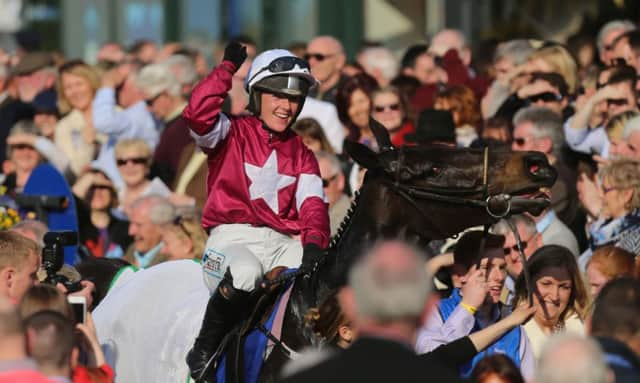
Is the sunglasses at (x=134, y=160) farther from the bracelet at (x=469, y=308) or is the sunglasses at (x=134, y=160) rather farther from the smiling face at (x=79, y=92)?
the bracelet at (x=469, y=308)

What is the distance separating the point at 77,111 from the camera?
14469 mm

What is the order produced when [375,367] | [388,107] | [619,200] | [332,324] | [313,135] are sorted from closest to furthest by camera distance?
[375,367], [332,324], [619,200], [313,135], [388,107]

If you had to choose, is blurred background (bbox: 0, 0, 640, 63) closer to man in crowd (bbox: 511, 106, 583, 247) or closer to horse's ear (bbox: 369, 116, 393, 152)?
man in crowd (bbox: 511, 106, 583, 247)

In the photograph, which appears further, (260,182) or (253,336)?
(260,182)

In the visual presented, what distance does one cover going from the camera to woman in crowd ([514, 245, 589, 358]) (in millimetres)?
8352

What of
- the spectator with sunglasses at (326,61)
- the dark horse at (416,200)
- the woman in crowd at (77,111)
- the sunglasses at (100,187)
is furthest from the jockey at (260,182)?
the woman in crowd at (77,111)

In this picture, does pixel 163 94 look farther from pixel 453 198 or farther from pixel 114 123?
pixel 453 198

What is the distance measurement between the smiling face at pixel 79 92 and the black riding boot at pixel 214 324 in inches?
272

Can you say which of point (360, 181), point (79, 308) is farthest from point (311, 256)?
point (360, 181)

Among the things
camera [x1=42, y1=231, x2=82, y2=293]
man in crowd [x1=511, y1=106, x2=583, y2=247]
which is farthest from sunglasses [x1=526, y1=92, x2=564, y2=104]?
camera [x1=42, y1=231, x2=82, y2=293]

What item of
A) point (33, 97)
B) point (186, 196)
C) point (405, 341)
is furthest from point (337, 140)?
point (405, 341)

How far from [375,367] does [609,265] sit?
4121 mm

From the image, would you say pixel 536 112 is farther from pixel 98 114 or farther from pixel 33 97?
pixel 33 97

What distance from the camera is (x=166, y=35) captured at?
21219 mm
